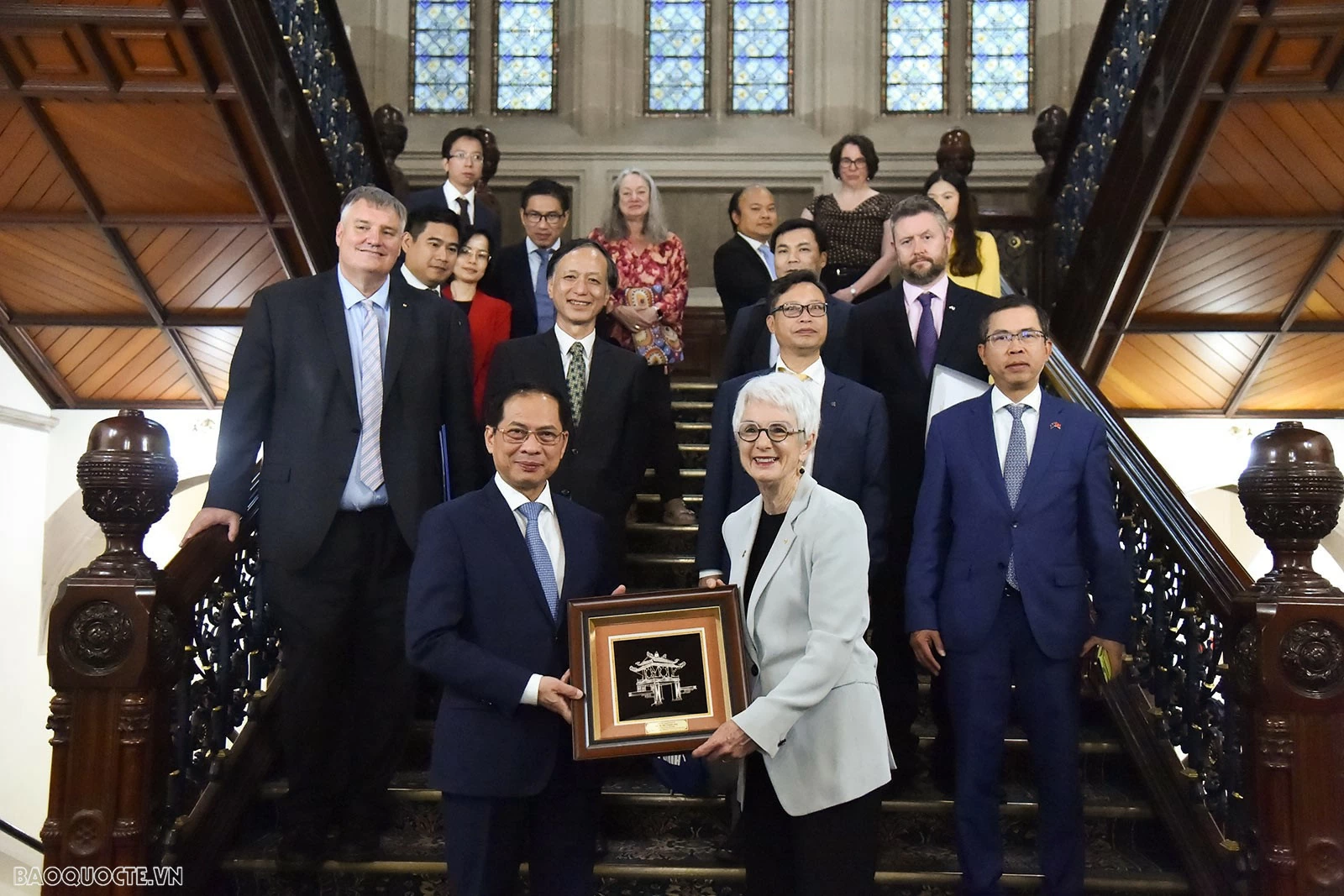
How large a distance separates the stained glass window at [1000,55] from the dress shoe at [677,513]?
5.08 meters

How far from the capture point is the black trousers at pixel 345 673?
11.0ft

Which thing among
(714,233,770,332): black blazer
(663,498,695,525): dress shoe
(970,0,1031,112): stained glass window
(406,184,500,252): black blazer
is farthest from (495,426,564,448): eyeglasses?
(970,0,1031,112): stained glass window

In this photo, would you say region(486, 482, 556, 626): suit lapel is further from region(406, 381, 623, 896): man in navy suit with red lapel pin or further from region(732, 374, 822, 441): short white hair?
region(732, 374, 822, 441): short white hair

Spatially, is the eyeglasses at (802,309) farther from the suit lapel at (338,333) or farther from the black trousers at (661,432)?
the suit lapel at (338,333)

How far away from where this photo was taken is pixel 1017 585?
3219 mm

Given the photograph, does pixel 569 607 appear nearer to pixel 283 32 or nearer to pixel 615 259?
pixel 615 259

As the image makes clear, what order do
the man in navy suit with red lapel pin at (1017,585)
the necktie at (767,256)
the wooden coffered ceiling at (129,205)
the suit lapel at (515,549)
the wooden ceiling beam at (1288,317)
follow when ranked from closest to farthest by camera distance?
1. the suit lapel at (515,549)
2. the man in navy suit with red lapel pin at (1017,585)
3. the wooden coffered ceiling at (129,205)
4. the necktie at (767,256)
5. the wooden ceiling beam at (1288,317)

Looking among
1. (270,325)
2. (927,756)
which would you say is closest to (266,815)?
(270,325)

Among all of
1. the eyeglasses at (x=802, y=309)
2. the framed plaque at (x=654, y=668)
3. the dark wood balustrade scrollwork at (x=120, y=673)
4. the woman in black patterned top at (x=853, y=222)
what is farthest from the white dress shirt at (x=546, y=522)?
the woman in black patterned top at (x=853, y=222)

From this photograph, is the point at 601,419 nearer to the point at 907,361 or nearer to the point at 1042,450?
the point at 907,361

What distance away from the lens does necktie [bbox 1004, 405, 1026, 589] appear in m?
3.31

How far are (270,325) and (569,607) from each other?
1.33 meters

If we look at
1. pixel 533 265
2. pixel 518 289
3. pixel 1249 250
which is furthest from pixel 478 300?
pixel 1249 250

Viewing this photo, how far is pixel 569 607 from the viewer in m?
2.61
